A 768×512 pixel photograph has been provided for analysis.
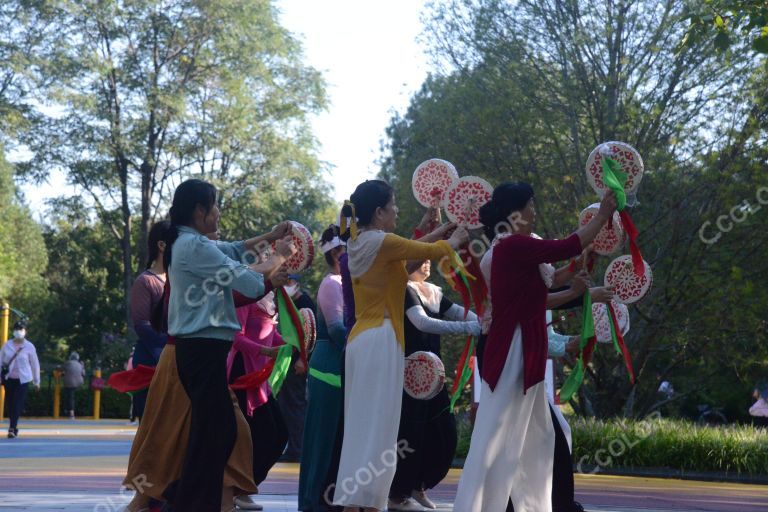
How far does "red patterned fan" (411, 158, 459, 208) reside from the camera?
7969 mm

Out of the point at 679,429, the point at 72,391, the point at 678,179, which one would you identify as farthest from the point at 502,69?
the point at 72,391

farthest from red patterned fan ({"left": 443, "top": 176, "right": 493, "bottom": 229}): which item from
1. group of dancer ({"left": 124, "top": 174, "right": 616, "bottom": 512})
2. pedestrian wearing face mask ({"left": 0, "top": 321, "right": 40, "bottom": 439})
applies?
pedestrian wearing face mask ({"left": 0, "top": 321, "right": 40, "bottom": 439})

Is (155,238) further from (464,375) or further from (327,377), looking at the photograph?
(464,375)

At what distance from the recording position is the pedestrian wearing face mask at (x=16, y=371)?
20.2 meters

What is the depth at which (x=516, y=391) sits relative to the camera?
633 centimetres

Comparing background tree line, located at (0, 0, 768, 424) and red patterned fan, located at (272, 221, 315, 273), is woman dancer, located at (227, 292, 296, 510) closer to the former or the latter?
red patterned fan, located at (272, 221, 315, 273)

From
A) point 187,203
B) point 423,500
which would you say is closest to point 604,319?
point 423,500

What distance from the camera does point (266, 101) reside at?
4050cm

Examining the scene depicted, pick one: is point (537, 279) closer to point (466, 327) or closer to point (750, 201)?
point (466, 327)

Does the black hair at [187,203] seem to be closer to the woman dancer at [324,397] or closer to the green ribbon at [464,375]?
the woman dancer at [324,397]

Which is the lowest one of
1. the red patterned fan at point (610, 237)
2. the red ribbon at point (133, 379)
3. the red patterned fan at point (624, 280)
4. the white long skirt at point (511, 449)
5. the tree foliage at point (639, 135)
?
the white long skirt at point (511, 449)

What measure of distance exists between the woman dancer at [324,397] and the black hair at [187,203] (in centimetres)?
117

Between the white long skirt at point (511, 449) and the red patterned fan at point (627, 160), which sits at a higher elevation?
the red patterned fan at point (627, 160)

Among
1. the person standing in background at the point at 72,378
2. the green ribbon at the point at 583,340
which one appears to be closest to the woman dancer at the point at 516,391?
the green ribbon at the point at 583,340
